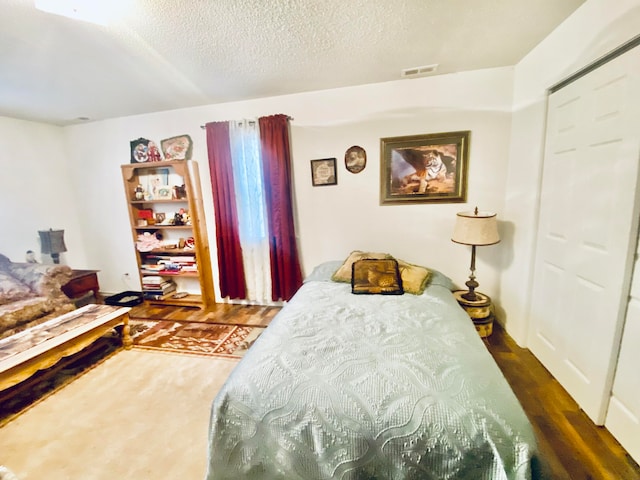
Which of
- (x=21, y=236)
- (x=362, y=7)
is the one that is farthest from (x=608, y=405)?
(x=21, y=236)

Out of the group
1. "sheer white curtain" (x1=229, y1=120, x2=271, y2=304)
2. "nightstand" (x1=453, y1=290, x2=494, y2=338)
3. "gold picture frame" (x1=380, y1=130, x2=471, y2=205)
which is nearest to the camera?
"nightstand" (x1=453, y1=290, x2=494, y2=338)

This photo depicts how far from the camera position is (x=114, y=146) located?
11.2 feet

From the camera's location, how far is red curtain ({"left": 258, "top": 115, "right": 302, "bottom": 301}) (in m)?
2.77

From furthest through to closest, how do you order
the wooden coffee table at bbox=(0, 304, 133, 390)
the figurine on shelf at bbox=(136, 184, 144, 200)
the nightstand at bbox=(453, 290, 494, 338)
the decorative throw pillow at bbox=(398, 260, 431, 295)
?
the figurine on shelf at bbox=(136, 184, 144, 200)
the nightstand at bbox=(453, 290, 494, 338)
the decorative throw pillow at bbox=(398, 260, 431, 295)
the wooden coffee table at bbox=(0, 304, 133, 390)

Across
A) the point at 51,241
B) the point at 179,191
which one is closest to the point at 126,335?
the point at 179,191

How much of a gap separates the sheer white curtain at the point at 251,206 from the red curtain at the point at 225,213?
57mm

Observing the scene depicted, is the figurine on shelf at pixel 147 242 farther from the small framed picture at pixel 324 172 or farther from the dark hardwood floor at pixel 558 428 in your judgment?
Result: the dark hardwood floor at pixel 558 428

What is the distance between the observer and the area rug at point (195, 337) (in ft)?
7.76

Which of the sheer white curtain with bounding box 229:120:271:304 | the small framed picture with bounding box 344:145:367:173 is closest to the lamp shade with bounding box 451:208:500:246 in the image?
the small framed picture with bounding box 344:145:367:173

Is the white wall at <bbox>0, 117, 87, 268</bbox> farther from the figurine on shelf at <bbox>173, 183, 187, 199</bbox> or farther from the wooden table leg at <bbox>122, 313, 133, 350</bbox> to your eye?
the wooden table leg at <bbox>122, 313, 133, 350</bbox>

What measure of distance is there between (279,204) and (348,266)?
1.02 m

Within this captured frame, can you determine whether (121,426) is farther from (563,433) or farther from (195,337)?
(563,433)

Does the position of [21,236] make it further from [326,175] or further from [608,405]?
[608,405]

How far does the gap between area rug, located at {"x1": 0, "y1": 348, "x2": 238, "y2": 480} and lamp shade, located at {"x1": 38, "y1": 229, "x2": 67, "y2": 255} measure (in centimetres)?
202
